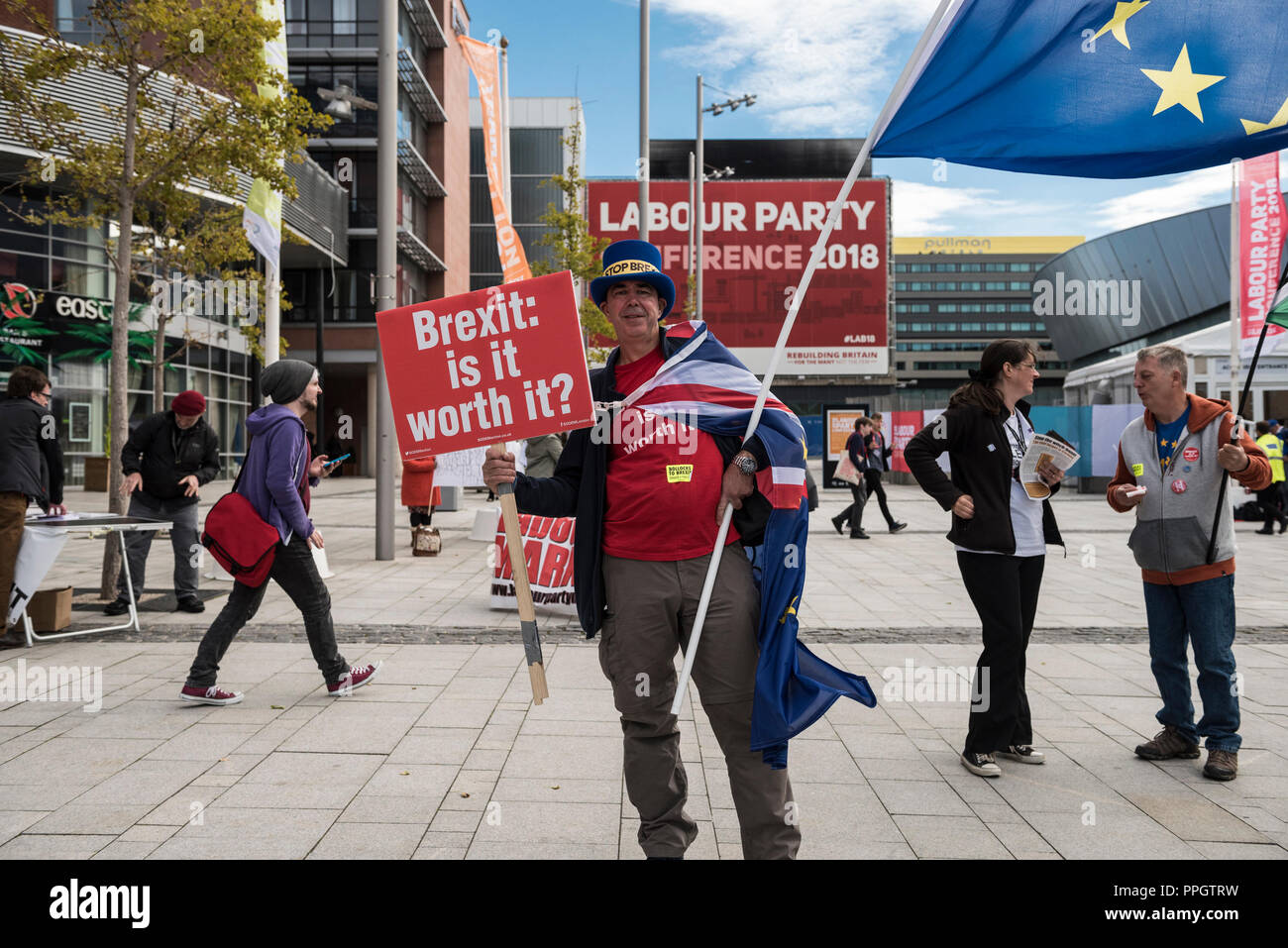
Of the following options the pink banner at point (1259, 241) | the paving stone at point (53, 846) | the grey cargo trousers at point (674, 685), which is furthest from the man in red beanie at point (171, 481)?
the pink banner at point (1259, 241)

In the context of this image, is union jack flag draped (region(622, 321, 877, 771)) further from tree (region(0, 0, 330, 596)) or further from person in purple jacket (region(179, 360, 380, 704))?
tree (region(0, 0, 330, 596))

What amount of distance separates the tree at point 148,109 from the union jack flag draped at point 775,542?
7.12m

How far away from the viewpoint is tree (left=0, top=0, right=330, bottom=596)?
338 inches

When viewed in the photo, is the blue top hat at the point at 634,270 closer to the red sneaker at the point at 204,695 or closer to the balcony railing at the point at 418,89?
the red sneaker at the point at 204,695

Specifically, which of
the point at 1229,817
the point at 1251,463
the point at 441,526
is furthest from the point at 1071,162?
the point at 441,526

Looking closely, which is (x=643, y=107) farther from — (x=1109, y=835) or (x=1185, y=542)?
(x=1109, y=835)

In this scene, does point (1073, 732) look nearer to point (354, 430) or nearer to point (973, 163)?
point (973, 163)

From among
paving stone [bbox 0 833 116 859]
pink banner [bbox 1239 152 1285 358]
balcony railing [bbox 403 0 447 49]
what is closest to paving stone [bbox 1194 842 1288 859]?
paving stone [bbox 0 833 116 859]

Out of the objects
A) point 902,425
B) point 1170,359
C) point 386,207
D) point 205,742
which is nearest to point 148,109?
point 386,207

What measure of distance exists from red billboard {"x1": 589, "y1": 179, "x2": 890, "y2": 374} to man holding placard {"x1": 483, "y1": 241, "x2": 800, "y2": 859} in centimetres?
4307

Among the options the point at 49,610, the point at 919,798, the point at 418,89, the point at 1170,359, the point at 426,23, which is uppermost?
the point at 426,23

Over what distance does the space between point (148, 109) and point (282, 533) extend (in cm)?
598

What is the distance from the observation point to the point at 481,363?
329cm
